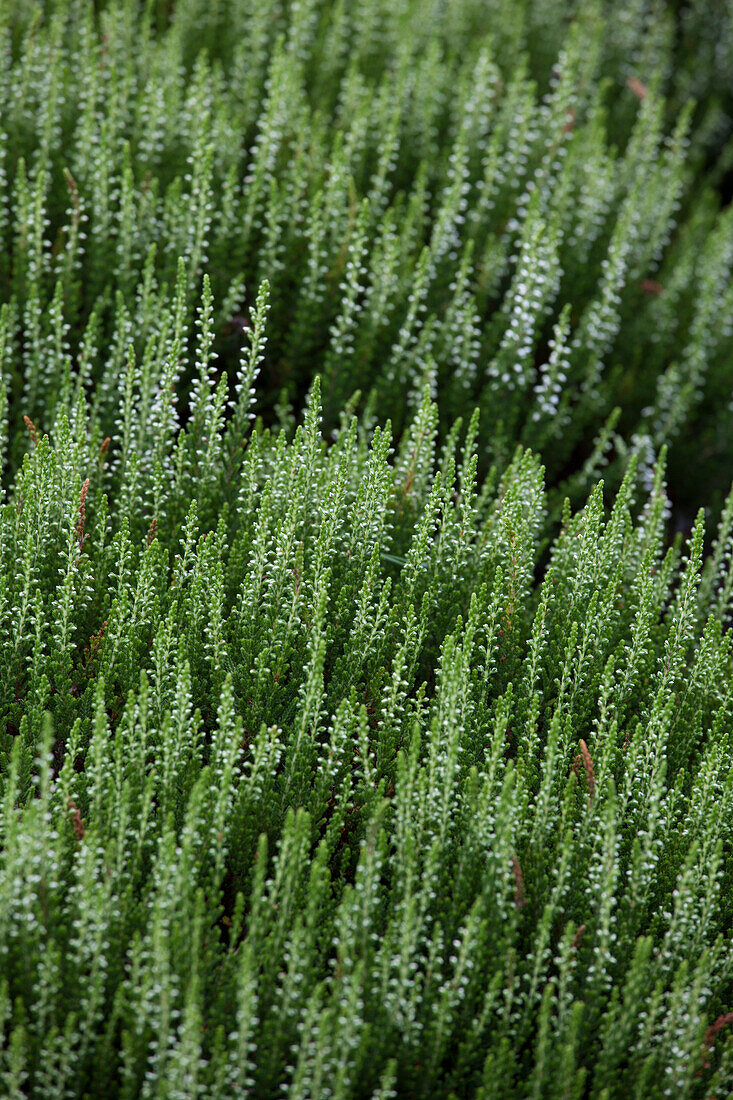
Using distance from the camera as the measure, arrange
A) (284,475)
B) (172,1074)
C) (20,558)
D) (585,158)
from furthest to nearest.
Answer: (585,158) → (284,475) → (20,558) → (172,1074)

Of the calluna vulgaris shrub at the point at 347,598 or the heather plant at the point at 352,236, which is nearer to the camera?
the calluna vulgaris shrub at the point at 347,598

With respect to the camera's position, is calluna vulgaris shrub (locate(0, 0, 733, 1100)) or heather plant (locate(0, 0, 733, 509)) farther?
heather plant (locate(0, 0, 733, 509))

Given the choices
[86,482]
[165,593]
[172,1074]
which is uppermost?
[86,482]

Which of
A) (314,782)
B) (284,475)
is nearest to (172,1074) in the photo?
(314,782)

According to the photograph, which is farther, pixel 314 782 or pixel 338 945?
pixel 314 782

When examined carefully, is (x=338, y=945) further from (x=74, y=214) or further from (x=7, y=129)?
(x=7, y=129)

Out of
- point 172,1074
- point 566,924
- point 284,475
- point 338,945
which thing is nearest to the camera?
point 172,1074

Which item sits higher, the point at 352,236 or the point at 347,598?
the point at 352,236

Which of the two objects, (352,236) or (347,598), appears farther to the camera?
(352,236)
